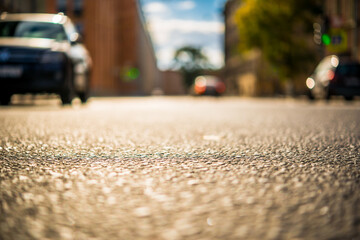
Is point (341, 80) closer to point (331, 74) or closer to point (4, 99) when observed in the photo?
point (331, 74)

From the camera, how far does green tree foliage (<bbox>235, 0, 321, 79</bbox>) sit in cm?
2455

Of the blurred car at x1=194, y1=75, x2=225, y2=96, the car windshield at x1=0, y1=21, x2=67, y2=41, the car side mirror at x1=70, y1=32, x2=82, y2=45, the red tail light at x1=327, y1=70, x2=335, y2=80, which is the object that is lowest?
the blurred car at x1=194, y1=75, x2=225, y2=96

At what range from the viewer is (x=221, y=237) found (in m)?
1.24

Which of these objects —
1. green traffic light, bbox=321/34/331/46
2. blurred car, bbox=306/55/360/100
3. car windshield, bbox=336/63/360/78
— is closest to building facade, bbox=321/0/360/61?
green traffic light, bbox=321/34/331/46

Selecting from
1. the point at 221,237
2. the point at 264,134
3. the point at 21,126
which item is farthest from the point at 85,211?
the point at 21,126

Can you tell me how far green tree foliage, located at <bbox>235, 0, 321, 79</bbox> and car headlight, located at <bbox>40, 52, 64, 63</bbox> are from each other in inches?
698

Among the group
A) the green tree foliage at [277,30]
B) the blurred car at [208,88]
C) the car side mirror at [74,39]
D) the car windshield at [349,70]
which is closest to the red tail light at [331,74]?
the car windshield at [349,70]

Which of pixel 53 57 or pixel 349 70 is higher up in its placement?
pixel 53 57

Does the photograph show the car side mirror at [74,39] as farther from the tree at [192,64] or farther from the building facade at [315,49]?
the tree at [192,64]

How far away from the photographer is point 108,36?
50.4 meters

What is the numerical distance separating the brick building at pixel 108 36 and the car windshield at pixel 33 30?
1926 centimetres

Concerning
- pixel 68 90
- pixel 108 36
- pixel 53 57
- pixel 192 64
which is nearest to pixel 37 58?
pixel 53 57

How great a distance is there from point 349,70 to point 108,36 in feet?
130

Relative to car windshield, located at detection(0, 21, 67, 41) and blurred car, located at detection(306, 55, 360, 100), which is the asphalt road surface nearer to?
car windshield, located at detection(0, 21, 67, 41)
